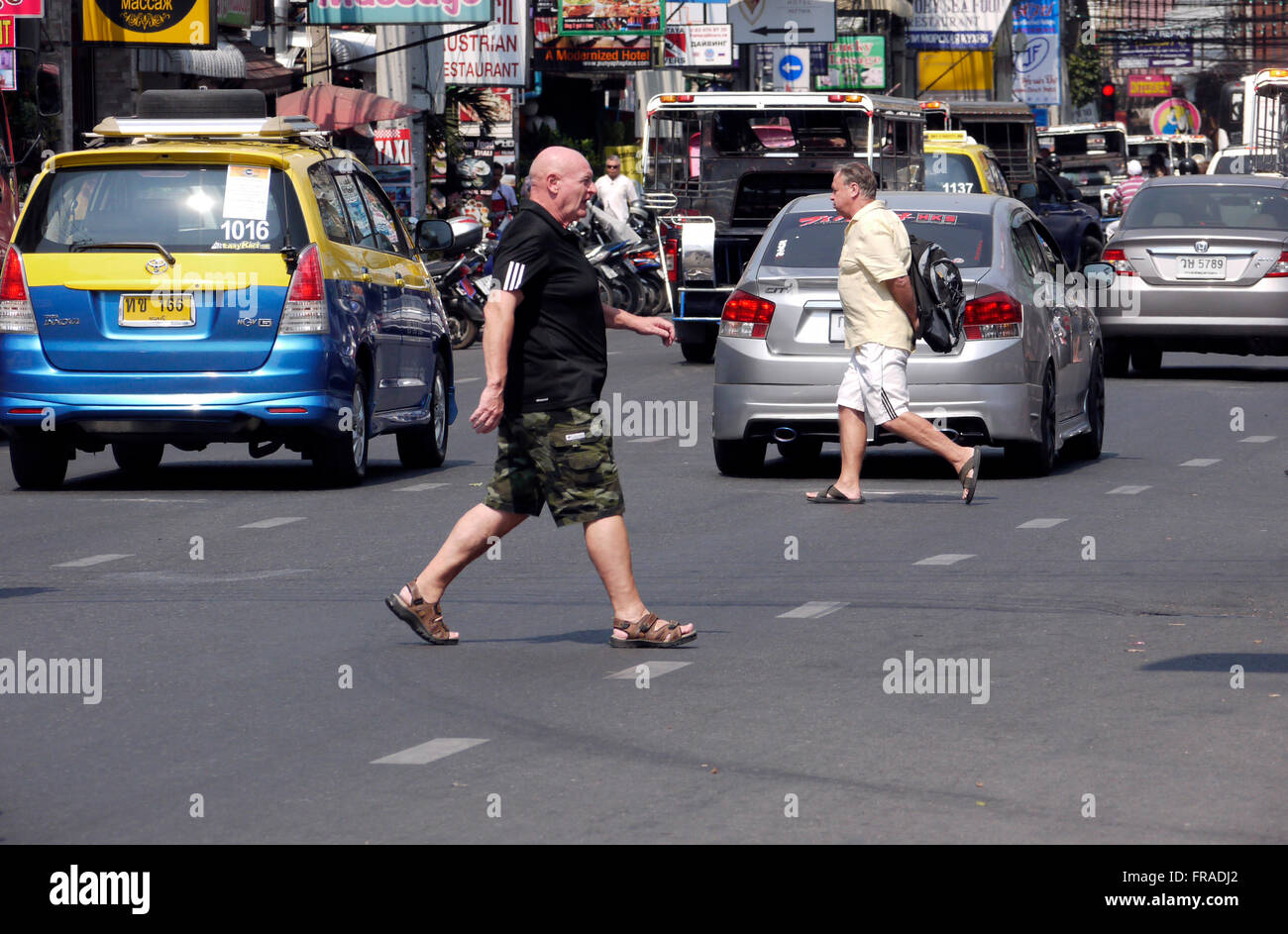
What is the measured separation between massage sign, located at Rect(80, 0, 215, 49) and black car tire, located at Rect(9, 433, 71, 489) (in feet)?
40.2

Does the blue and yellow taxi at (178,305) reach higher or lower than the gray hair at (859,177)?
lower

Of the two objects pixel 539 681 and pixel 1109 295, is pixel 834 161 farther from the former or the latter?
pixel 539 681

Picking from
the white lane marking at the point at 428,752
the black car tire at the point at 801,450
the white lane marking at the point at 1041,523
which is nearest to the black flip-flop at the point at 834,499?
the white lane marking at the point at 1041,523

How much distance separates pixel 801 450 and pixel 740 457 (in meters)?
1.35

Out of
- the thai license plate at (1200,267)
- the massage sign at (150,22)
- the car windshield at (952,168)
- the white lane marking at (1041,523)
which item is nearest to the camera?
the white lane marking at (1041,523)

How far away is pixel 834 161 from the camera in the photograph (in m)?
23.2

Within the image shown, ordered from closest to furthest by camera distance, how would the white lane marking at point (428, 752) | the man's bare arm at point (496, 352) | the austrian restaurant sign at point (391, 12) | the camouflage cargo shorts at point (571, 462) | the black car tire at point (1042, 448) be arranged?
the white lane marking at point (428, 752), the man's bare arm at point (496, 352), the camouflage cargo shorts at point (571, 462), the black car tire at point (1042, 448), the austrian restaurant sign at point (391, 12)

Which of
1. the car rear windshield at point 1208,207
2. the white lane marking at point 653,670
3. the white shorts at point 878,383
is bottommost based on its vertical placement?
the white lane marking at point 653,670

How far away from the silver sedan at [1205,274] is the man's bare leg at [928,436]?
8339 millimetres

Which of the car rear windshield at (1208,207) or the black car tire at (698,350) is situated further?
the black car tire at (698,350)

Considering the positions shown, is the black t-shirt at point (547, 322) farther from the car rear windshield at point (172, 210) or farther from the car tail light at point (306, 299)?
the car rear windshield at point (172, 210)

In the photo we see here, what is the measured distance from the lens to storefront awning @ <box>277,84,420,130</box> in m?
29.7

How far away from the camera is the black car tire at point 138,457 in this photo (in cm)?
1445

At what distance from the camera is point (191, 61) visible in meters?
29.7
